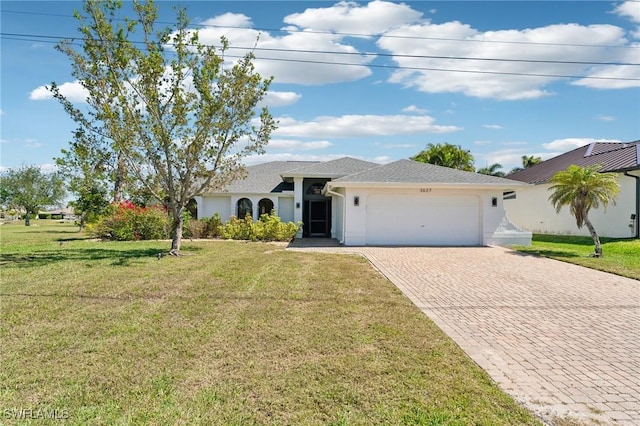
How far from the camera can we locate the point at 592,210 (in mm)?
22219

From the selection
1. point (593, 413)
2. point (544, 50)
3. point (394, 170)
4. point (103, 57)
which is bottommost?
point (593, 413)

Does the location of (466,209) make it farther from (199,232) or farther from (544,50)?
(199,232)

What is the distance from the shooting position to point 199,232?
73.8 ft

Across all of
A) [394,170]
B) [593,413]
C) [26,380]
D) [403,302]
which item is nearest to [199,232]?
[394,170]

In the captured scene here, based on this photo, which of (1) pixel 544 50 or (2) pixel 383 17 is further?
(1) pixel 544 50

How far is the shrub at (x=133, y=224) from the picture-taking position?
2159 centimetres

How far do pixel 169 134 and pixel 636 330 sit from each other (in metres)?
13.4

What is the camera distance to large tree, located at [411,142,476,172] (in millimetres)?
32438

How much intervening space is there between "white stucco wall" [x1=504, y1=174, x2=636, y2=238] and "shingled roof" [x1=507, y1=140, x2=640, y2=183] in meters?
0.95

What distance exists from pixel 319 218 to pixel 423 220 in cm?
746

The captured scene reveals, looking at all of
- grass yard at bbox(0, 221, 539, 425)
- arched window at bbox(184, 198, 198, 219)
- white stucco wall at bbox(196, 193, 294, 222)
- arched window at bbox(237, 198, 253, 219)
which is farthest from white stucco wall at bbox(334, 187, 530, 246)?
Answer: arched window at bbox(184, 198, 198, 219)

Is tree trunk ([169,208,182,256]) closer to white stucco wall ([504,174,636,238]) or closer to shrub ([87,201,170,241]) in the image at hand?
shrub ([87,201,170,241])

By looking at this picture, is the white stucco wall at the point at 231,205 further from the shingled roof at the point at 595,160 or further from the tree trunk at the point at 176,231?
the shingled roof at the point at 595,160

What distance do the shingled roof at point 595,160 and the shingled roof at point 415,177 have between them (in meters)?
6.72
